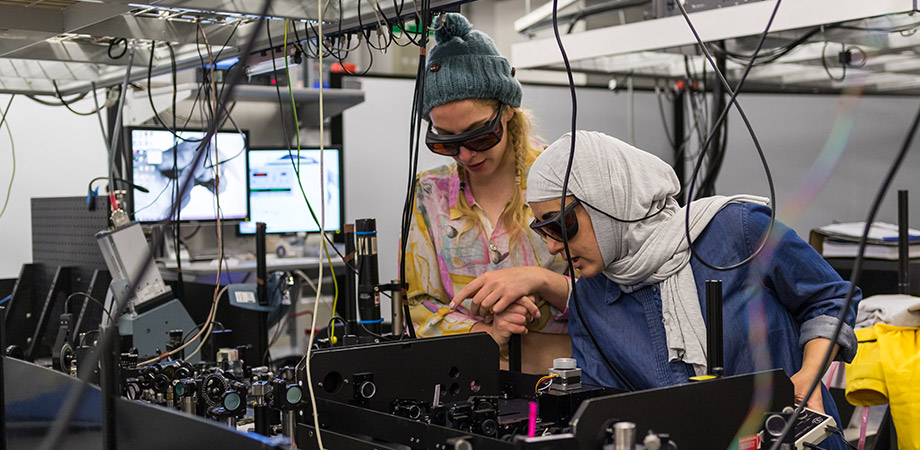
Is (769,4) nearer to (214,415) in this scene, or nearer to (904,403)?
(904,403)

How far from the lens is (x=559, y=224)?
51.6 inches

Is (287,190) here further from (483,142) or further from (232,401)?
(232,401)

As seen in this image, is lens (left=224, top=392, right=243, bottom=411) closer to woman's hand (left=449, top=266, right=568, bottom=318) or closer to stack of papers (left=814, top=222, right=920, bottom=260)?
woman's hand (left=449, top=266, right=568, bottom=318)

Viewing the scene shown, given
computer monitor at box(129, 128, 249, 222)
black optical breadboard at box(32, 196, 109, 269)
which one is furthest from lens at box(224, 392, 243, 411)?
computer monitor at box(129, 128, 249, 222)

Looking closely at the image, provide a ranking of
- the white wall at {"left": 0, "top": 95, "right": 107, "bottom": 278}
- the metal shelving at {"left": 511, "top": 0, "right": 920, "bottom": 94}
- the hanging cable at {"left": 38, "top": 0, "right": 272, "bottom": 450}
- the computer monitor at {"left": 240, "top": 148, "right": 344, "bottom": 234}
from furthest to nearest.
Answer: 1. the computer monitor at {"left": 240, "top": 148, "right": 344, "bottom": 234}
2. the white wall at {"left": 0, "top": 95, "right": 107, "bottom": 278}
3. the metal shelving at {"left": 511, "top": 0, "right": 920, "bottom": 94}
4. the hanging cable at {"left": 38, "top": 0, "right": 272, "bottom": 450}

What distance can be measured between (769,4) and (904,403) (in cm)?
116

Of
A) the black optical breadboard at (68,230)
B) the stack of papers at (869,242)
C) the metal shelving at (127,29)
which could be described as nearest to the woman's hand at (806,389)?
the metal shelving at (127,29)

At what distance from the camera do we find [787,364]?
1323 millimetres

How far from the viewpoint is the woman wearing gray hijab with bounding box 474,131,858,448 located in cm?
130

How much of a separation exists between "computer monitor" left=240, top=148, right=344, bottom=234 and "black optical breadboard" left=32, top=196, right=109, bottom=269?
1.44m

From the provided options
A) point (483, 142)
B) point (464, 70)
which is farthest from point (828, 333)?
point (464, 70)

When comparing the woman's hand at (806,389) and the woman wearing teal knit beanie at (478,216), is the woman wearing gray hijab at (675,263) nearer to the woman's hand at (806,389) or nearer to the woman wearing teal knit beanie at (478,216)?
the woman's hand at (806,389)

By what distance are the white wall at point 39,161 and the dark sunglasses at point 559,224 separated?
9.56 ft

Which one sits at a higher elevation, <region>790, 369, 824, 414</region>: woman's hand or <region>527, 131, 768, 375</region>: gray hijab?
<region>527, 131, 768, 375</region>: gray hijab
